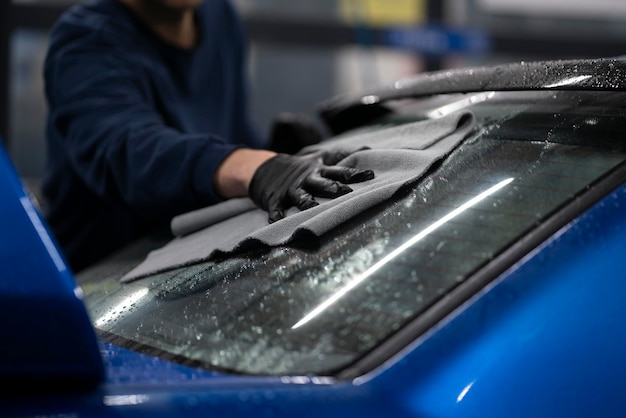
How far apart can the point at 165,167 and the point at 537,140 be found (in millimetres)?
690

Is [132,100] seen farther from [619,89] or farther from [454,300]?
[454,300]

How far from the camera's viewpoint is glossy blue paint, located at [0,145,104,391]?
0.62 metres

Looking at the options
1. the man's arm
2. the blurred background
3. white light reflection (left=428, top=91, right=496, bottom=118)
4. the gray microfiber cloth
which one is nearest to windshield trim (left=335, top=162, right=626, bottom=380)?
the gray microfiber cloth

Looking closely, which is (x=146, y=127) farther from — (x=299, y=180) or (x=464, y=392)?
(x=464, y=392)

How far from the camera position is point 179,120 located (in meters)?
1.90

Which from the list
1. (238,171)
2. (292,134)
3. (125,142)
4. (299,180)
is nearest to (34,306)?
(299,180)

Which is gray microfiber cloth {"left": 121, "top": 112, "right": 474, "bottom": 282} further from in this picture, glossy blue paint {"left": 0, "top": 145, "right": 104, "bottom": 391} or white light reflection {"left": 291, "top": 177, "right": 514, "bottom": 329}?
glossy blue paint {"left": 0, "top": 145, "right": 104, "bottom": 391}

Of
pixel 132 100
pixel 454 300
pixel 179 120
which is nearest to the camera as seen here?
pixel 454 300

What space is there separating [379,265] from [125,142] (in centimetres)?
83

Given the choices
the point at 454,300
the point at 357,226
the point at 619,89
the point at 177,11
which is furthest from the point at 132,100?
the point at 454,300

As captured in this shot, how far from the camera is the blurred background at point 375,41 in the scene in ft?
14.4

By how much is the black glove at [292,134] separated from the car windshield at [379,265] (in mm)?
779

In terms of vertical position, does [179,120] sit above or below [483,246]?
below

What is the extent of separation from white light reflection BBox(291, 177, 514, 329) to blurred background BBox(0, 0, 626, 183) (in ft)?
11.3
